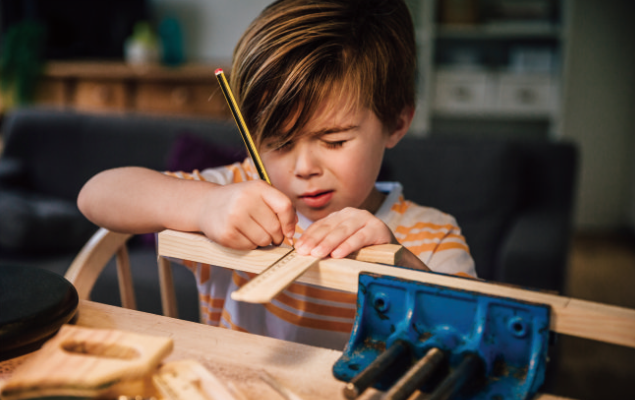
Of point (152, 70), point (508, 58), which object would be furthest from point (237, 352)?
point (508, 58)

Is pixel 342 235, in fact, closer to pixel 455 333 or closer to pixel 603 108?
pixel 455 333

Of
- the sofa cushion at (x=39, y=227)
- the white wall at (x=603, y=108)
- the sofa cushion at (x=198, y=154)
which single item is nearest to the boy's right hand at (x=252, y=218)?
the sofa cushion at (x=198, y=154)

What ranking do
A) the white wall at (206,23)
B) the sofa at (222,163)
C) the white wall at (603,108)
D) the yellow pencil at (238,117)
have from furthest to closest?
the white wall at (206,23), the white wall at (603,108), the sofa at (222,163), the yellow pencil at (238,117)

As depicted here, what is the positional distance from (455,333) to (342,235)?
126mm

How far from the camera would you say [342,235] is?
0.46m

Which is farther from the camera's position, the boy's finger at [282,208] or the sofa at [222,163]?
the sofa at [222,163]

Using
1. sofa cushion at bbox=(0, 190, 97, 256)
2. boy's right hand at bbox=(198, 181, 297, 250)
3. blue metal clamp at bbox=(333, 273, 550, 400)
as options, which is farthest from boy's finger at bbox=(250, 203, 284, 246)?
sofa cushion at bbox=(0, 190, 97, 256)

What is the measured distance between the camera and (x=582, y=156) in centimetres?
323

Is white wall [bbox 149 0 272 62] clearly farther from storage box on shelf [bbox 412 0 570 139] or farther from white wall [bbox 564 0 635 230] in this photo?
white wall [bbox 564 0 635 230]

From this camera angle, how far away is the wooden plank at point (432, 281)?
345mm

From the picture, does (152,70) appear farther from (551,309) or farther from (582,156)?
(551,309)

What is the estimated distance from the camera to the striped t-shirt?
2.26 ft

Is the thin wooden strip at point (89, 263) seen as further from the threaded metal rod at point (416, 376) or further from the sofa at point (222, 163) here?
the sofa at point (222, 163)

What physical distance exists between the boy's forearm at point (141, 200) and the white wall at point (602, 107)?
2990mm
